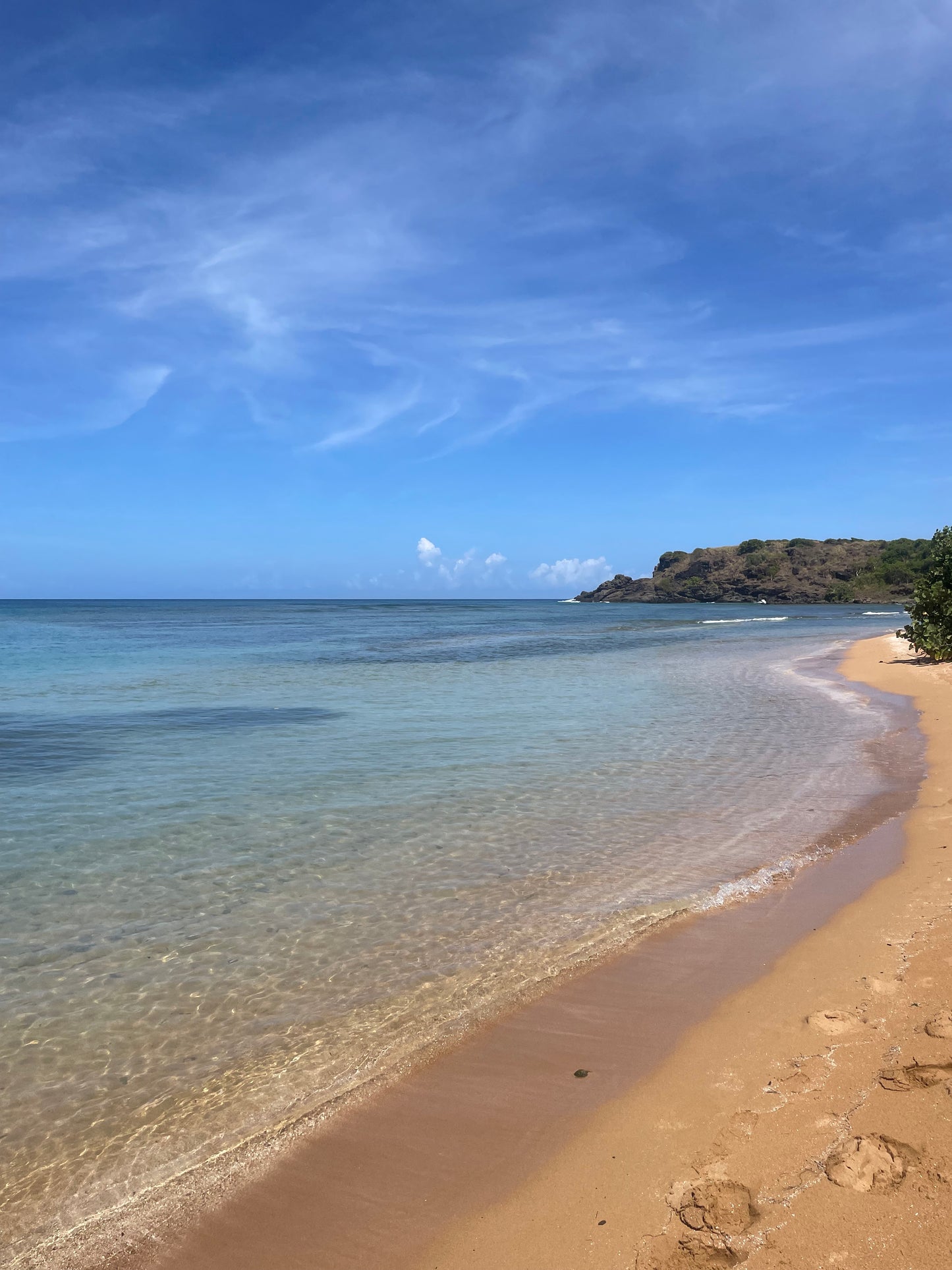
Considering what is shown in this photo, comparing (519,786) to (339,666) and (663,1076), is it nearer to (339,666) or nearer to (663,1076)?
(663,1076)

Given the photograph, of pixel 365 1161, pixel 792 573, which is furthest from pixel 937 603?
pixel 792 573

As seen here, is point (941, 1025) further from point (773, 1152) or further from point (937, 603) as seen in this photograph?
point (937, 603)

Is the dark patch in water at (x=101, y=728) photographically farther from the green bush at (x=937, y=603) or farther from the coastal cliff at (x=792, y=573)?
the coastal cliff at (x=792, y=573)

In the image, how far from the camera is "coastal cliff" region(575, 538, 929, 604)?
147 metres

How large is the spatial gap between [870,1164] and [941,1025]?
137 cm

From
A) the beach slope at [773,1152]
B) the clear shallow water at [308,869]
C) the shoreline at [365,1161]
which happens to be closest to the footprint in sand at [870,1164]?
the beach slope at [773,1152]

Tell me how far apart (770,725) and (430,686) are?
34.3 ft

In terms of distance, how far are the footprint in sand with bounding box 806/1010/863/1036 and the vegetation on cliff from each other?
151978 millimetres

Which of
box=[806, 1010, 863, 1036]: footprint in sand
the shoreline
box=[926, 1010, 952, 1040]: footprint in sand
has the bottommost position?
the shoreline

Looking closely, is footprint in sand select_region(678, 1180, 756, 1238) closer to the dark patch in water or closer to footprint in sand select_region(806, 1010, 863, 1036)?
footprint in sand select_region(806, 1010, 863, 1036)

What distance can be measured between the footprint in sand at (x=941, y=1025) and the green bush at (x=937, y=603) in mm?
25159

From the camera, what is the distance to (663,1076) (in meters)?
4.34

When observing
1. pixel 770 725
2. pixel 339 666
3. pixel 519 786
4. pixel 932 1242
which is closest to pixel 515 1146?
pixel 932 1242

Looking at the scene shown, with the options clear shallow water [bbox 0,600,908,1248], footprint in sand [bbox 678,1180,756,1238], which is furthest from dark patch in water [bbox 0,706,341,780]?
footprint in sand [bbox 678,1180,756,1238]
